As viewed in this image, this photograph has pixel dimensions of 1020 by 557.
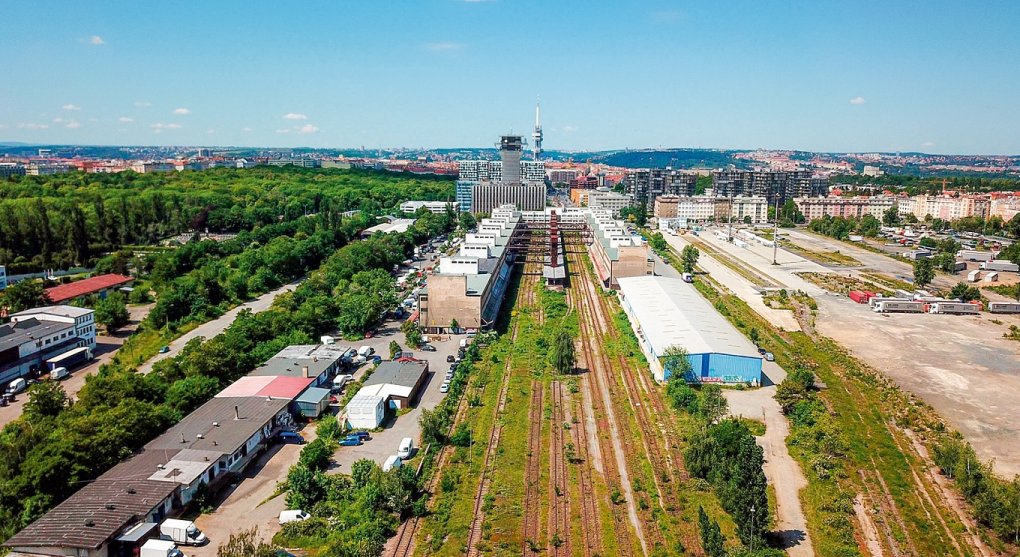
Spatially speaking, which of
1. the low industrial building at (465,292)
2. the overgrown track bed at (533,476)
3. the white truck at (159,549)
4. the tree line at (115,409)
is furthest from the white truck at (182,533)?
the low industrial building at (465,292)

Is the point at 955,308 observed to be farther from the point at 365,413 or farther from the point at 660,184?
the point at 660,184

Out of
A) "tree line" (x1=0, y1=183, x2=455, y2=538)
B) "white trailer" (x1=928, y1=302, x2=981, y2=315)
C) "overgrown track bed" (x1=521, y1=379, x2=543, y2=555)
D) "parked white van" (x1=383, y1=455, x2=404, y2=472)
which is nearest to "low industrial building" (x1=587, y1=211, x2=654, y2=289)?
"white trailer" (x1=928, y1=302, x2=981, y2=315)

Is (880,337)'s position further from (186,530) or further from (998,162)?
(998,162)

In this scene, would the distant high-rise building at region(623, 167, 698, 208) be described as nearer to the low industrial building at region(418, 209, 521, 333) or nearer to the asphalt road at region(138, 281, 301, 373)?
the low industrial building at region(418, 209, 521, 333)

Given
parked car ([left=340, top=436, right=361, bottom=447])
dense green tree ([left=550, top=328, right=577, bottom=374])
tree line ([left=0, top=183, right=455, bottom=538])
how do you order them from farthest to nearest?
dense green tree ([left=550, top=328, right=577, bottom=374]), parked car ([left=340, top=436, right=361, bottom=447]), tree line ([left=0, top=183, right=455, bottom=538])

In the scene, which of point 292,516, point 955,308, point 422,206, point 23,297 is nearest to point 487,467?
point 292,516
